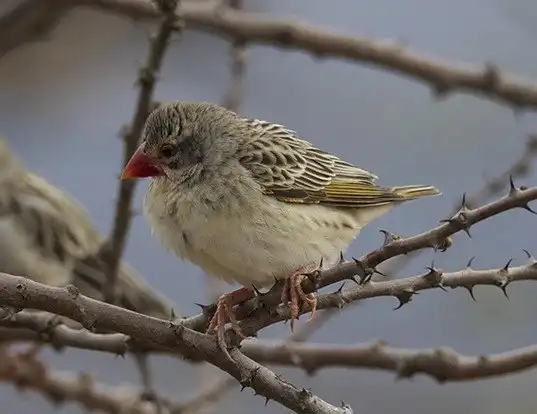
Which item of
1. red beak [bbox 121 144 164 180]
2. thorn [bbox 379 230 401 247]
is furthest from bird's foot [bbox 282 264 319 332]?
red beak [bbox 121 144 164 180]

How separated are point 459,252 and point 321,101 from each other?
1.88 metres

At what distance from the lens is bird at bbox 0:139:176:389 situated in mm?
4461

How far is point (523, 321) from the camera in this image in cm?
543

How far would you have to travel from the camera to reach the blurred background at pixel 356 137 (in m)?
5.61

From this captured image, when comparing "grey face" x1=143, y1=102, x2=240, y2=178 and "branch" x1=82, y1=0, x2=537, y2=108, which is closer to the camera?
"grey face" x1=143, y1=102, x2=240, y2=178

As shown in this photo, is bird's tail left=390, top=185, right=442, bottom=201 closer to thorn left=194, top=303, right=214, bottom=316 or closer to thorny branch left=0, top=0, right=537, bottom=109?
thorny branch left=0, top=0, right=537, bottom=109

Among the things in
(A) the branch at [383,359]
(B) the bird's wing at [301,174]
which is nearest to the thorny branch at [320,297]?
(A) the branch at [383,359]

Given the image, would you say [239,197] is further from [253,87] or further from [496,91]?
[253,87]

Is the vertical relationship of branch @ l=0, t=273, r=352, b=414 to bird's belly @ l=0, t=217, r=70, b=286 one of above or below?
above

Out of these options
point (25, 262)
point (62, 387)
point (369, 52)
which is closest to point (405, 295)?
point (62, 387)

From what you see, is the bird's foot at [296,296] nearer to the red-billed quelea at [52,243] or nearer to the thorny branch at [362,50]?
the red-billed quelea at [52,243]

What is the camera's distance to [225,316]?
2791 mm

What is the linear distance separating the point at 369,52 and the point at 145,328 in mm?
2423

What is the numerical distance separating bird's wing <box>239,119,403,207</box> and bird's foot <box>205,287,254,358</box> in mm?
408
